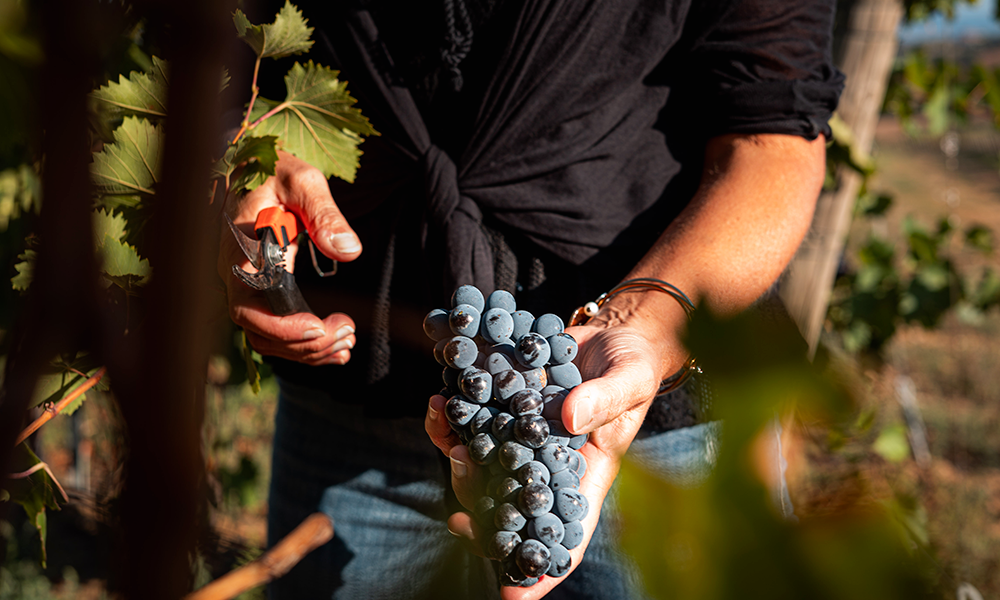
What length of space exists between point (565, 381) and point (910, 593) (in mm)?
523

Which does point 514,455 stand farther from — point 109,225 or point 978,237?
point 978,237

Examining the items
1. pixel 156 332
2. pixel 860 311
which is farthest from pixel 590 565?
pixel 860 311

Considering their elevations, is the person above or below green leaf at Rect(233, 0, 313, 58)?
below

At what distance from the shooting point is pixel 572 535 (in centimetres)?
72

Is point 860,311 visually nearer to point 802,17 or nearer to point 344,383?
point 802,17

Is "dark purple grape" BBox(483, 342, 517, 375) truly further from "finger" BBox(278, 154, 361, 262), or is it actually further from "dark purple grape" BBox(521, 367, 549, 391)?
"finger" BBox(278, 154, 361, 262)

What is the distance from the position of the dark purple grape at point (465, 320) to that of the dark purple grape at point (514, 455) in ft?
0.41

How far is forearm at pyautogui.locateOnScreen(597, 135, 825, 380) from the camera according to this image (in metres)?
0.82

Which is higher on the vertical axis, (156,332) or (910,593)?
(156,332)

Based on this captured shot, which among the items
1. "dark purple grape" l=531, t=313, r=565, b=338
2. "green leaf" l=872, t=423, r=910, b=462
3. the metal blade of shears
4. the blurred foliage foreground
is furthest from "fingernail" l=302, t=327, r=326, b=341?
"green leaf" l=872, t=423, r=910, b=462

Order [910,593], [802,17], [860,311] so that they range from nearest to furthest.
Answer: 1. [910,593]
2. [802,17]
3. [860,311]

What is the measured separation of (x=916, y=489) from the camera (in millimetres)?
2977

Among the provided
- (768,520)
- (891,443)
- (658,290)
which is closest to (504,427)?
(658,290)

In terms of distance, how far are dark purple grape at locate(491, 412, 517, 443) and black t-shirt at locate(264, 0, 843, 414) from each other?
0.26m
